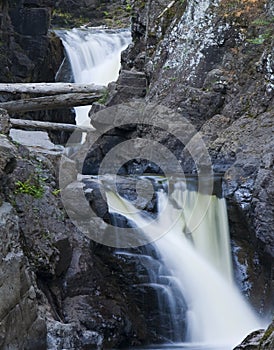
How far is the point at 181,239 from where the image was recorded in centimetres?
772

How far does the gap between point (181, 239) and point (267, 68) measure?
13.3ft

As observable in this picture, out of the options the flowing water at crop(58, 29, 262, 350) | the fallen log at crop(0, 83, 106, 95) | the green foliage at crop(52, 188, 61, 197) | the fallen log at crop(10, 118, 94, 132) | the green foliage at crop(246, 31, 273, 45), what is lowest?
the fallen log at crop(10, 118, 94, 132)

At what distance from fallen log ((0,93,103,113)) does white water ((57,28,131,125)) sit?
376cm

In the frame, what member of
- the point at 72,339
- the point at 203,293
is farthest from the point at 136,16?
the point at 72,339

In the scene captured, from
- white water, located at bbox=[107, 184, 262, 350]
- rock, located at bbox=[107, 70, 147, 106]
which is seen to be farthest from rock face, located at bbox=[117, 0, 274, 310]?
white water, located at bbox=[107, 184, 262, 350]

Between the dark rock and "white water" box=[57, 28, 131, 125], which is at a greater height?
the dark rock

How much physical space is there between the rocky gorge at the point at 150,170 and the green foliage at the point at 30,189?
1 centimetres

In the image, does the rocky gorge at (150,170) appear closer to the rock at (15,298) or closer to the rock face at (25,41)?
the rock at (15,298)

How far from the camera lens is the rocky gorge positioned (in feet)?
16.5

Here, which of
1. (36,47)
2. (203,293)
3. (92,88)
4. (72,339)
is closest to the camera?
(72,339)

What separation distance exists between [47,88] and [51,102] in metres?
0.35

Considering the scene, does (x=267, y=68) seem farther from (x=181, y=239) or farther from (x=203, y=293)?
(x=203, y=293)

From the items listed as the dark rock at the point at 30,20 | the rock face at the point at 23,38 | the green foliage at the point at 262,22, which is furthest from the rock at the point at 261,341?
the dark rock at the point at 30,20

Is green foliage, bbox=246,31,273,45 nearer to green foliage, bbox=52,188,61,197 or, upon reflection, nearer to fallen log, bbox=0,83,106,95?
fallen log, bbox=0,83,106,95
